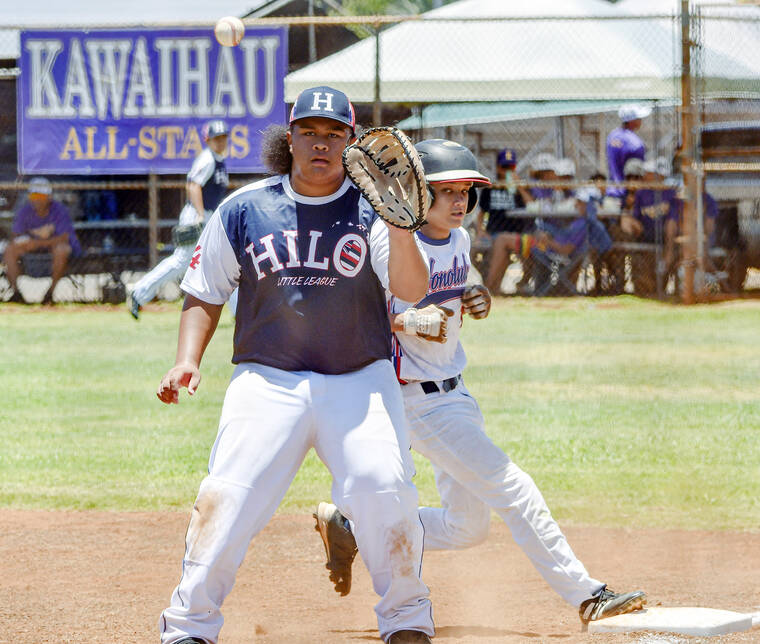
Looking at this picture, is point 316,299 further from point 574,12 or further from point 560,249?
point 574,12

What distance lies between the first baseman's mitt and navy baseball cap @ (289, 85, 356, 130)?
0.62 ft

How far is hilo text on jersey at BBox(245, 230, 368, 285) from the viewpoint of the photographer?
3855 mm

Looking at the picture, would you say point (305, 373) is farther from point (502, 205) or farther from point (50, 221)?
point (50, 221)

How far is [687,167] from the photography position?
47.7 feet

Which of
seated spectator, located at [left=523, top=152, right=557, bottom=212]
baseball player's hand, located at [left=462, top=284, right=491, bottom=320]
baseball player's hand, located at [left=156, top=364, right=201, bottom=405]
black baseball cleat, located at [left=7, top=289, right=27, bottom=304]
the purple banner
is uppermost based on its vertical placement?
the purple banner

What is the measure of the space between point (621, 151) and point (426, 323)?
37.6 feet

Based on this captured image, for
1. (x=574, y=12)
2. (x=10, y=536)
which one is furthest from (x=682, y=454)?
(x=574, y=12)

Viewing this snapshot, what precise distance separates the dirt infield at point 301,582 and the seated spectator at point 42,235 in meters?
9.10

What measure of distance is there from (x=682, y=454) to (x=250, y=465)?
4.75 meters

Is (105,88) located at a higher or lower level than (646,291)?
higher

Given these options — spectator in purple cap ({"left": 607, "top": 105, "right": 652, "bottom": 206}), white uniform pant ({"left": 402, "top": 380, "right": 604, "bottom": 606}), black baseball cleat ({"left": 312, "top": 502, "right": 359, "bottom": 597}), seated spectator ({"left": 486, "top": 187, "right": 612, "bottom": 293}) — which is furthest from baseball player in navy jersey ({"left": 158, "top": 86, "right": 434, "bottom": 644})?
spectator in purple cap ({"left": 607, "top": 105, "right": 652, "bottom": 206})

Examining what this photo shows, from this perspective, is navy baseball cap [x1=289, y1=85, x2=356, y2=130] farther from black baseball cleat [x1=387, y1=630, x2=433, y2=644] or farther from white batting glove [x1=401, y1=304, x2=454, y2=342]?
black baseball cleat [x1=387, y1=630, x2=433, y2=644]

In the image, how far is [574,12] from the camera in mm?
18109

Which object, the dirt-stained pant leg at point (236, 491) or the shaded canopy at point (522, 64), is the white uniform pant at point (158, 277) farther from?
the dirt-stained pant leg at point (236, 491)
